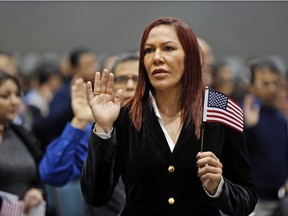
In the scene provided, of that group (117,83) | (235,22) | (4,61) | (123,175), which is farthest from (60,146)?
(235,22)

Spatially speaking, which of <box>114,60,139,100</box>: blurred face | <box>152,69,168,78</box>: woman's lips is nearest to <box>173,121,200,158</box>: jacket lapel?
<box>152,69,168,78</box>: woman's lips

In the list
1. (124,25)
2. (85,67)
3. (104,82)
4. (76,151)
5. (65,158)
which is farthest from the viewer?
(124,25)

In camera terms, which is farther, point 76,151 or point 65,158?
point 76,151

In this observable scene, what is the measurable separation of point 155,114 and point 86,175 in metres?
0.44

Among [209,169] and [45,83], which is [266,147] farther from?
[45,83]

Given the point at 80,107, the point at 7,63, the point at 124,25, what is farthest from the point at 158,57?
the point at 124,25

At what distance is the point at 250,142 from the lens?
7.17 metres

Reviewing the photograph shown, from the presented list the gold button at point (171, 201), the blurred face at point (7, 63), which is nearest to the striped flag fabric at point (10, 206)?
the gold button at point (171, 201)

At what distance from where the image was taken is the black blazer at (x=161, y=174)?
140 inches

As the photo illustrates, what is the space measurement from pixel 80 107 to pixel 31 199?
2.47 ft

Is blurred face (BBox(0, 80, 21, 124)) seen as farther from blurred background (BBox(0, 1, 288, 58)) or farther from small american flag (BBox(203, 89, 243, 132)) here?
blurred background (BBox(0, 1, 288, 58))

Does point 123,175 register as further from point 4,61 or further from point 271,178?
point 4,61

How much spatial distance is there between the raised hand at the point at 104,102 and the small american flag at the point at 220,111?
0.42 metres

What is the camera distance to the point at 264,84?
25.2ft
